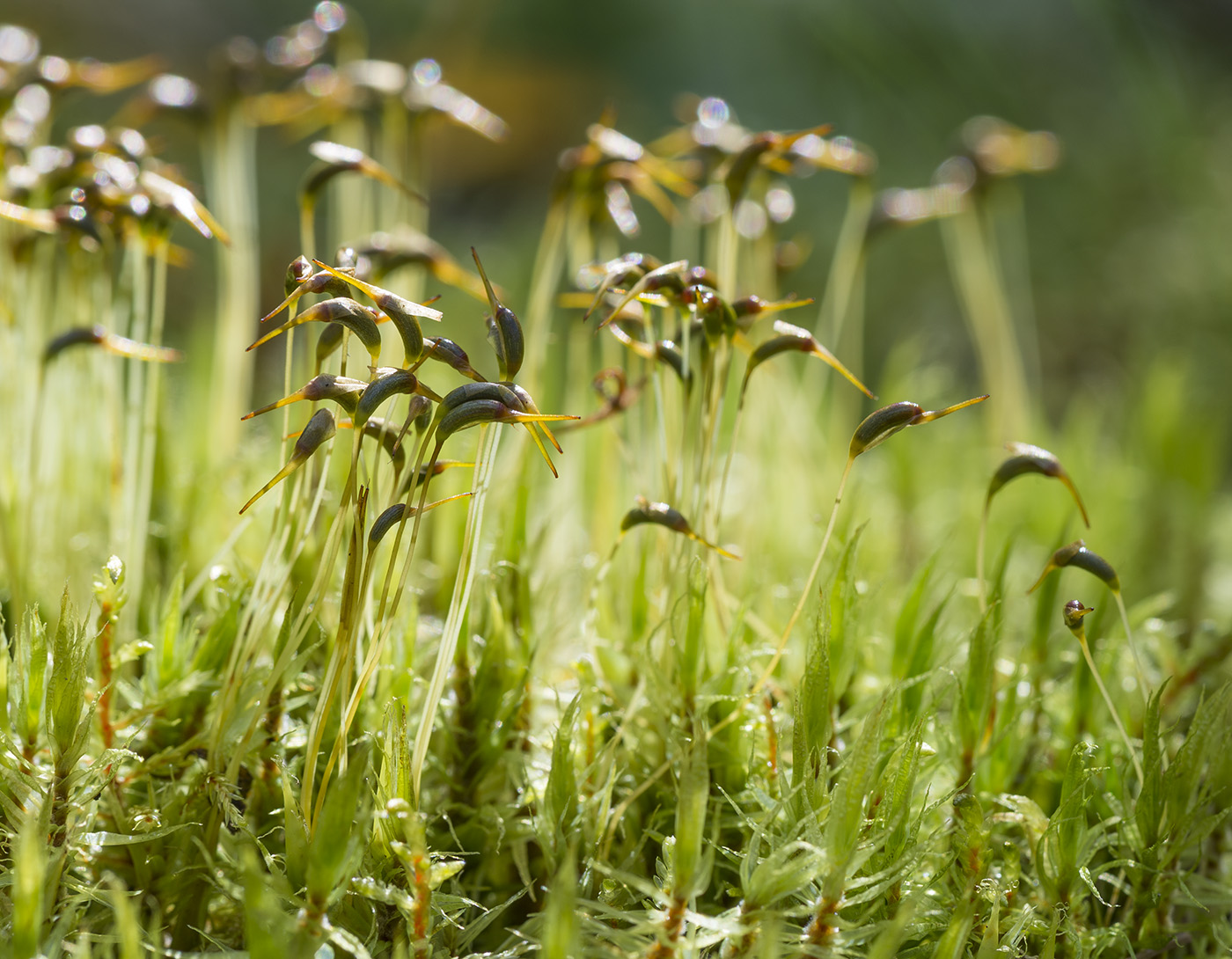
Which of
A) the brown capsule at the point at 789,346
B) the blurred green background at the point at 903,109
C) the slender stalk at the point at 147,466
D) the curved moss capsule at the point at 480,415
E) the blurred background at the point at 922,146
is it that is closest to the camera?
the curved moss capsule at the point at 480,415

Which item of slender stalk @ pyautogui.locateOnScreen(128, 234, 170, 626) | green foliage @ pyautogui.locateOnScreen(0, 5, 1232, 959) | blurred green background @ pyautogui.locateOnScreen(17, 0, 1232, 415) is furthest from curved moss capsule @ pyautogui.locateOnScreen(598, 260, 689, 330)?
blurred green background @ pyautogui.locateOnScreen(17, 0, 1232, 415)

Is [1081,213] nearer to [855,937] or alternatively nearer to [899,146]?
[899,146]

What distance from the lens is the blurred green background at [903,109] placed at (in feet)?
6.22

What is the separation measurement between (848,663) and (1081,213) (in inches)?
91.0

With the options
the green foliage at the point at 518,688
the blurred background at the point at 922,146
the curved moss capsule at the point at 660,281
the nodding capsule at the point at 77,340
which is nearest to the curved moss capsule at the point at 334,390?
the green foliage at the point at 518,688

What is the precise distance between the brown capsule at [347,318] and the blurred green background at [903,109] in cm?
104

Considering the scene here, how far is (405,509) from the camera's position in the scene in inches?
16.3

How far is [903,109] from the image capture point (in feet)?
8.52

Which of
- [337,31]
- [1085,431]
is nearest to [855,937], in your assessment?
[1085,431]

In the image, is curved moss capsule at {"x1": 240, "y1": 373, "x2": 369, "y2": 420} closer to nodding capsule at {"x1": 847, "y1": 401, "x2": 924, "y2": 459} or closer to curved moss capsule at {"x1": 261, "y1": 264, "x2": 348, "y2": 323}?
curved moss capsule at {"x1": 261, "y1": 264, "x2": 348, "y2": 323}

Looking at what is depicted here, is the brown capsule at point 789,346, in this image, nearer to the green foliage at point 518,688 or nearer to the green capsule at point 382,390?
the green foliage at point 518,688

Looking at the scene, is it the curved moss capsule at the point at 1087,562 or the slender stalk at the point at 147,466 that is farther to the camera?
the slender stalk at the point at 147,466

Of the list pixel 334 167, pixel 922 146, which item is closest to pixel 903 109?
pixel 922 146

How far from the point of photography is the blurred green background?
1.89 m
